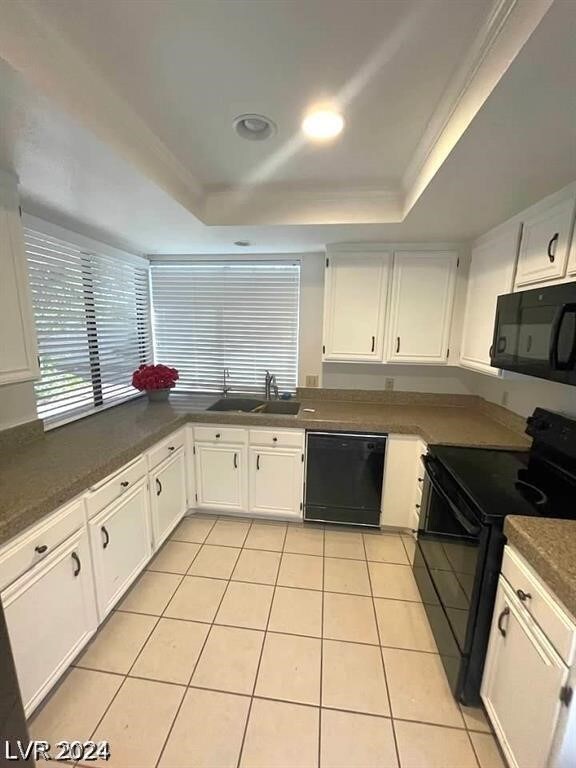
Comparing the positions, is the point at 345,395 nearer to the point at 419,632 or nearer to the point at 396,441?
the point at 396,441

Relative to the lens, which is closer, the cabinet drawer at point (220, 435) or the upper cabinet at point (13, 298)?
the upper cabinet at point (13, 298)

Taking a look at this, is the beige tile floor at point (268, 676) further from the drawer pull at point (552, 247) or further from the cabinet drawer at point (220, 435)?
the drawer pull at point (552, 247)

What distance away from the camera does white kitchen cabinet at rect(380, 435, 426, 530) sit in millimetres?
2371

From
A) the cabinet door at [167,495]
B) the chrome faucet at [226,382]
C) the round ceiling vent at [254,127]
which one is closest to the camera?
the round ceiling vent at [254,127]

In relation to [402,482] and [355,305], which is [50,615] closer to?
[402,482]

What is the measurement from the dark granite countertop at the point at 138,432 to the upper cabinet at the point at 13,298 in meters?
0.44

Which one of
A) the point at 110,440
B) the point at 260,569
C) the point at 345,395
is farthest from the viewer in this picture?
the point at 345,395

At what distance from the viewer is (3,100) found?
1.02m

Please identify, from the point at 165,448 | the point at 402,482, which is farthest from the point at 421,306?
the point at 165,448

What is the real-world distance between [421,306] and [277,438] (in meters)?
1.51

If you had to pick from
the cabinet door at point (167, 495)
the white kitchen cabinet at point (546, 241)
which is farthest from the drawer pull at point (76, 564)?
the white kitchen cabinet at point (546, 241)

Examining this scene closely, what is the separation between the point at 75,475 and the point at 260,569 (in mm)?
1329

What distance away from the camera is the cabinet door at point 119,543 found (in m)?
1.64

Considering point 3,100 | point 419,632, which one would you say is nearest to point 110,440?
point 3,100
